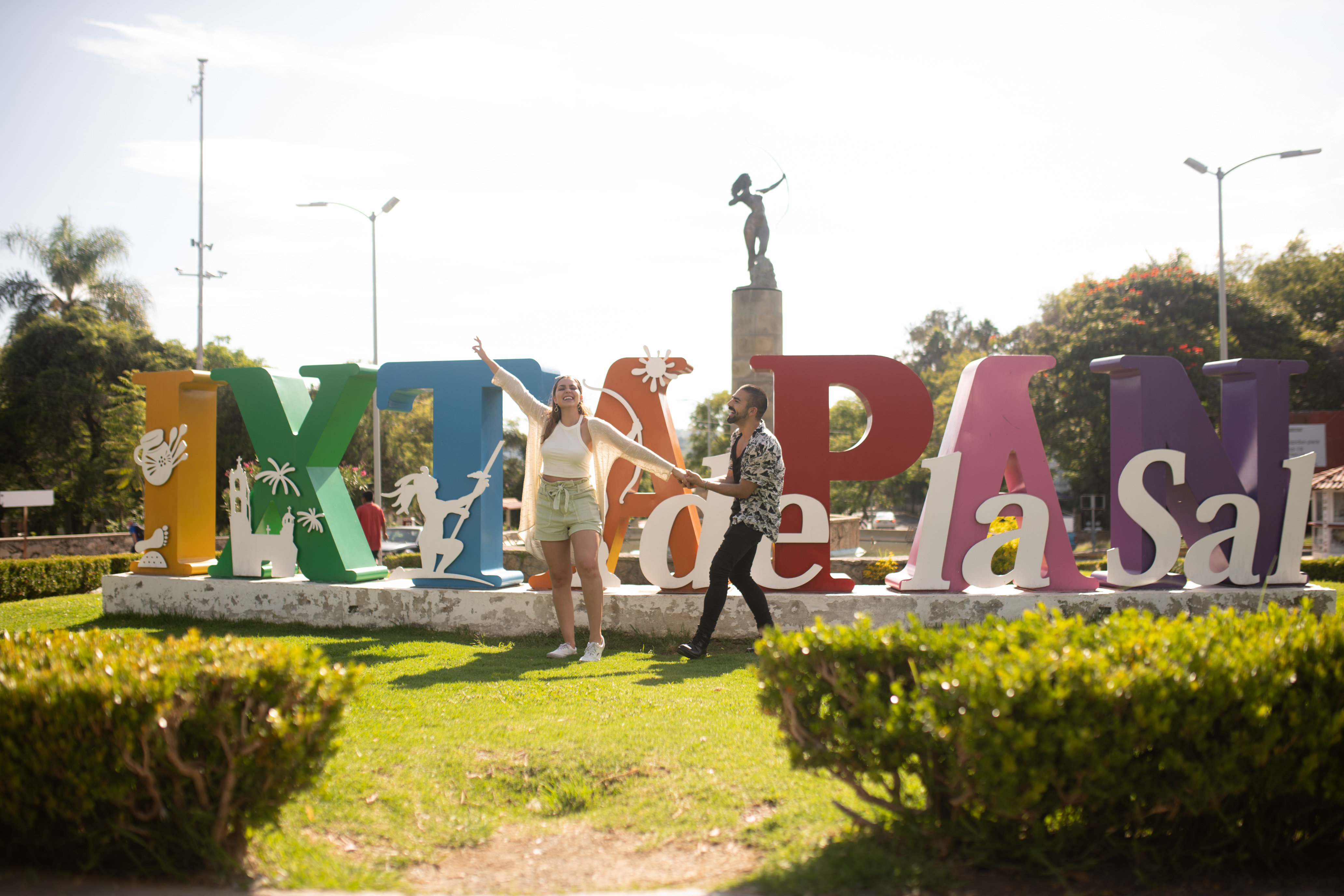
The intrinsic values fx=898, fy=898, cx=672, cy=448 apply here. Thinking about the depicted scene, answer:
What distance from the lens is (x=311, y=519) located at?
8.96 meters

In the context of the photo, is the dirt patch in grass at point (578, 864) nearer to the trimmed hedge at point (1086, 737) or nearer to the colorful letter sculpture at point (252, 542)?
the trimmed hedge at point (1086, 737)

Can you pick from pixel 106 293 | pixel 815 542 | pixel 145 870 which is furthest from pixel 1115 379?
pixel 106 293

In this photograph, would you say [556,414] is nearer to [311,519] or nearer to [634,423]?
[634,423]

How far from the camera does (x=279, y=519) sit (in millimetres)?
9195

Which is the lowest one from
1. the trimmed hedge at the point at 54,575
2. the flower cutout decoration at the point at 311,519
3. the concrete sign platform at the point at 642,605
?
the trimmed hedge at the point at 54,575

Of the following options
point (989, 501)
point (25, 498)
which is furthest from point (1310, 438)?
point (25, 498)

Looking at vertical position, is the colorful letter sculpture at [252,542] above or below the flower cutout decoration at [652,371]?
below

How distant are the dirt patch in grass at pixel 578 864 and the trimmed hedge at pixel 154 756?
64cm

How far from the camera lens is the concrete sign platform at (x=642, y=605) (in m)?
7.45

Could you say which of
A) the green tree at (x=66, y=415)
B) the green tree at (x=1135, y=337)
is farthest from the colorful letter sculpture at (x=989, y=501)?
the green tree at (x=66, y=415)

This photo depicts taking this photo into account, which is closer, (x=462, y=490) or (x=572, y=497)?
(x=572, y=497)

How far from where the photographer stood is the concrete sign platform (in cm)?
745

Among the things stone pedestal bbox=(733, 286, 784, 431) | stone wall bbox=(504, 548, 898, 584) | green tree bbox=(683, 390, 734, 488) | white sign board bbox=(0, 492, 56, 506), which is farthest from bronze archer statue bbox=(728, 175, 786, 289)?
green tree bbox=(683, 390, 734, 488)

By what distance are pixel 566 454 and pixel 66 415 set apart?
30.8 metres
